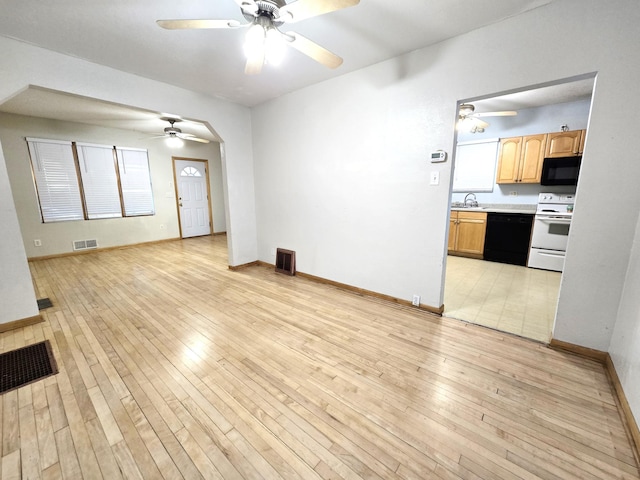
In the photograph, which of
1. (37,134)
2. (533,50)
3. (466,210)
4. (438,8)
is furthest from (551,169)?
(37,134)

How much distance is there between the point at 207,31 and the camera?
7.06 ft

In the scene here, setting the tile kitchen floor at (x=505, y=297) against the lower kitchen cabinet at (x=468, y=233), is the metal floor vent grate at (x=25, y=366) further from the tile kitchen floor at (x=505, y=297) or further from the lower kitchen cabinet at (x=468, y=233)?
the lower kitchen cabinet at (x=468, y=233)

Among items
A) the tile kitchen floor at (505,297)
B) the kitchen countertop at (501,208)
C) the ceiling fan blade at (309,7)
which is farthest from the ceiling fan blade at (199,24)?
the kitchen countertop at (501,208)

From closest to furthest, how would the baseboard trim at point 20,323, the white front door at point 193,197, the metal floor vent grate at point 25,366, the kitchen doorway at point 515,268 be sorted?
the metal floor vent grate at point 25,366, the baseboard trim at point 20,323, the kitchen doorway at point 515,268, the white front door at point 193,197

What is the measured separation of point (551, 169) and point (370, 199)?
3574mm

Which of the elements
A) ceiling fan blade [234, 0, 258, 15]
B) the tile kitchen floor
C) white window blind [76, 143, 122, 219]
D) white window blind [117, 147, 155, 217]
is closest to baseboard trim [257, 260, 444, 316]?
the tile kitchen floor

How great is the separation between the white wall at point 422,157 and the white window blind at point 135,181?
364cm

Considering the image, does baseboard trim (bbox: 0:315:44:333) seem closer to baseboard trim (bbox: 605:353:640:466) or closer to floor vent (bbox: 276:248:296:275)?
floor vent (bbox: 276:248:296:275)

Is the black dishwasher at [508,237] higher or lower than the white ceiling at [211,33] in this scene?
lower

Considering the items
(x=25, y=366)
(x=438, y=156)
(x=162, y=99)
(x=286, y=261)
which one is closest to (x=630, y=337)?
(x=438, y=156)

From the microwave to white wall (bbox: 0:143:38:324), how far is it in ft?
23.2

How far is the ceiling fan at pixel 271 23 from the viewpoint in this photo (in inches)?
56.9

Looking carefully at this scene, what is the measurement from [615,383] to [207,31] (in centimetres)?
413

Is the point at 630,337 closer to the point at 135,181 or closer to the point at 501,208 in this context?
the point at 501,208
